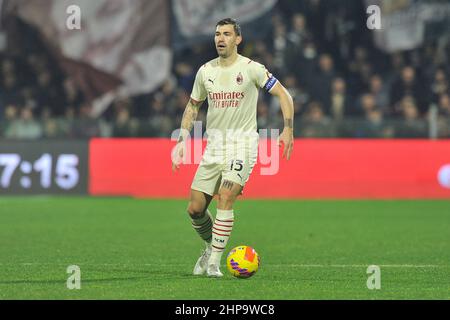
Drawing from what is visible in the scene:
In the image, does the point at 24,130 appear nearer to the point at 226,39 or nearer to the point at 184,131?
the point at 184,131

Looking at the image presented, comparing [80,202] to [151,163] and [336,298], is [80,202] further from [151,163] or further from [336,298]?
[336,298]

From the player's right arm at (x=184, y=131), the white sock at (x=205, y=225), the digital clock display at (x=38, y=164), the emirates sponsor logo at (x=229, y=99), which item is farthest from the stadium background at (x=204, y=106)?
the emirates sponsor logo at (x=229, y=99)

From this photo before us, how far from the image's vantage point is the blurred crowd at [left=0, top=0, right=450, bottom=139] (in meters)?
21.3

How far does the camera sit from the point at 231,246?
44.9 ft

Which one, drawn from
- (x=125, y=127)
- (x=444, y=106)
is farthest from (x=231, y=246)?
(x=444, y=106)

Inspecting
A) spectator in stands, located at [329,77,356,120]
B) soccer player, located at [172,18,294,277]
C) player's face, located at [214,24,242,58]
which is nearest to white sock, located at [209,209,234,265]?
soccer player, located at [172,18,294,277]

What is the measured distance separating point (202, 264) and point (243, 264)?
66cm

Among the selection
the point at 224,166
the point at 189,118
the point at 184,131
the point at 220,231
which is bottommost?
the point at 220,231

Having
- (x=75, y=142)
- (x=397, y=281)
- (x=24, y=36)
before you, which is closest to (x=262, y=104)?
(x=75, y=142)

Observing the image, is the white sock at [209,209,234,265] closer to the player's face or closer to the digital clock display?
the player's face

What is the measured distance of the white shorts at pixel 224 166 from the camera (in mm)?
10508

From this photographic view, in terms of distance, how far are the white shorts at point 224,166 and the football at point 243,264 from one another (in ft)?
2.17

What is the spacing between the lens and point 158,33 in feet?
71.8

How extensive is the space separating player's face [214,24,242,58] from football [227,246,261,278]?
1.80 metres
